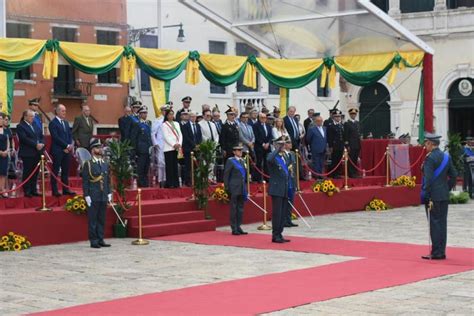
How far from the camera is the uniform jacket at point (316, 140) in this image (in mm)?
22375

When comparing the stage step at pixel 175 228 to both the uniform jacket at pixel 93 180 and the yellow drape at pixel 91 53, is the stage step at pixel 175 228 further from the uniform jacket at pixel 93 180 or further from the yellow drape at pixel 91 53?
the yellow drape at pixel 91 53

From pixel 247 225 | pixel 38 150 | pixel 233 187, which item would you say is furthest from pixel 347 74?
pixel 38 150

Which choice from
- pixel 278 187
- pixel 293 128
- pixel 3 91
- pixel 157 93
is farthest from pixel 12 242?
pixel 293 128

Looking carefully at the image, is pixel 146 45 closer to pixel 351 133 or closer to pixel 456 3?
pixel 351 133

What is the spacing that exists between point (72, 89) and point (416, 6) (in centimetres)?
2024

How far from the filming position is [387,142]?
82.9 ft

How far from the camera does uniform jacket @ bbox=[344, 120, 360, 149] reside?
76.6 ft

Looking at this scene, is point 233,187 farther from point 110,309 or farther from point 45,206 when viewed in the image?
point 110,309

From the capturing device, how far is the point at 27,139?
56.2 feet

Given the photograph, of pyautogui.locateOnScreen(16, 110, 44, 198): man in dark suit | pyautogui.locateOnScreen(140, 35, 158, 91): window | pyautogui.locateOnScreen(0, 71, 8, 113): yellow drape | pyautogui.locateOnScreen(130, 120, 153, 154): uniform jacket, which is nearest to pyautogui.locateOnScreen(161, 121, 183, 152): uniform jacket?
pyautogui.locateOnScreen(130, 120, 153, 154): uniform jacket

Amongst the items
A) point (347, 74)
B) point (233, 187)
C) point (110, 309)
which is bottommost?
point (110, 309)

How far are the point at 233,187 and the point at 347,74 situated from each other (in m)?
7.95

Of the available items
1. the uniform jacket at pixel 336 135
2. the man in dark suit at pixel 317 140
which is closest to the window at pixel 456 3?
the uniform jacket at pixel 336 135

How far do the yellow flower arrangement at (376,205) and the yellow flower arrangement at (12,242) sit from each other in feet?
33.0
